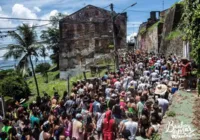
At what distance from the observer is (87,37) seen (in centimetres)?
4519

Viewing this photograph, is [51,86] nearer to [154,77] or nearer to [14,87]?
[14,87]

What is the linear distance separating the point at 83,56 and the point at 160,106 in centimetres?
3427

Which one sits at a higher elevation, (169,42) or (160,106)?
(169,42)

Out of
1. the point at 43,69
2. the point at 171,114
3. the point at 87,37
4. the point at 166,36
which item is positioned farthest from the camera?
the point at 43,69

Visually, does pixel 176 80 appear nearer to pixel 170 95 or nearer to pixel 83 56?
pixel 170 95

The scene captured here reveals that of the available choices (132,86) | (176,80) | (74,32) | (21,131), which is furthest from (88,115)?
(74,32)

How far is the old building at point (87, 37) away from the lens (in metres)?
44.5

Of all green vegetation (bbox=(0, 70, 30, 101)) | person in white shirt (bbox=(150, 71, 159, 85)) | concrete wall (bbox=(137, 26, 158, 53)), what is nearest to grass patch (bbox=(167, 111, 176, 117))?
person in white shirt (bbox=(150, 71, 159, 85))

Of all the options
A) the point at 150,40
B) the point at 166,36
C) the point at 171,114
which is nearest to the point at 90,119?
the point at 171,114

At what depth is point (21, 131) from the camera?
10555 millimetres

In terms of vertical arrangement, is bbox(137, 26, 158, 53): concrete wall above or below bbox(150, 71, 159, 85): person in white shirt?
above

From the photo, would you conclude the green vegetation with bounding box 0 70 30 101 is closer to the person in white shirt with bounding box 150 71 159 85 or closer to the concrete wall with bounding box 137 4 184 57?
the concrete wall with bounding box 137 4 184 57

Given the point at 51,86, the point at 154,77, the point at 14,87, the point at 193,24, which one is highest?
the point at 193,24

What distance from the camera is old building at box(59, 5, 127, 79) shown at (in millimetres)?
44500
